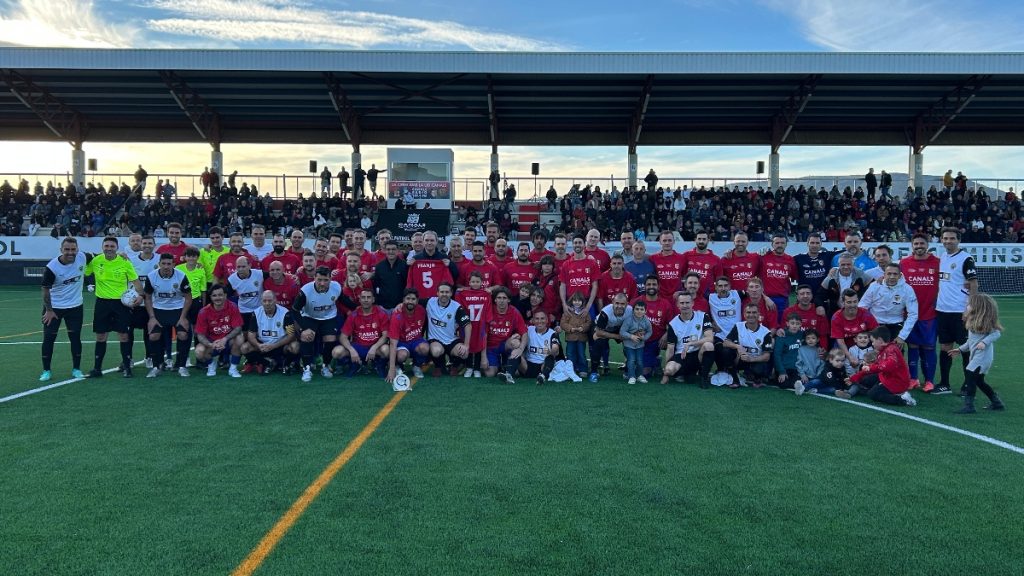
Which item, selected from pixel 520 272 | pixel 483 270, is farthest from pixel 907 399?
pixel 483 270

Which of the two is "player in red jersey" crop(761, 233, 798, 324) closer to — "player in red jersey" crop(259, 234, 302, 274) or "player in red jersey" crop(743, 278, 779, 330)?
"player in red jersey" crop(743, 278, 779, 330)

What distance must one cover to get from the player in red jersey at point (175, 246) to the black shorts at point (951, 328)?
954 centimetres

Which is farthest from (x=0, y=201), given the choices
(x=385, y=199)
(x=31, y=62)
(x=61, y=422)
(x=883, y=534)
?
(x=883, y=534)

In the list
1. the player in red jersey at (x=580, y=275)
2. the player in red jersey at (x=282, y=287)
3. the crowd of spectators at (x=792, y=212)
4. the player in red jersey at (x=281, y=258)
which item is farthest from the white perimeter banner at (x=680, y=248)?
the player in red jersey at (x=282, y=287)

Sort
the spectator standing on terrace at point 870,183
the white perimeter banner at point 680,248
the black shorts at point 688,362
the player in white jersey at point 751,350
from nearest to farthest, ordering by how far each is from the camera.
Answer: the player in white jersey at point 751,350 → the black shorts at point 688,362 → the white perimeter banner at point 680,248 → the spectator standing on terrace at point 870,183

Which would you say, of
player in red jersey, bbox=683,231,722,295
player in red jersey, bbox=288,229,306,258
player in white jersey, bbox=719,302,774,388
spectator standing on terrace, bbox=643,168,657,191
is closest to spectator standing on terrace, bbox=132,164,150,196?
spectator standing on terrace, bbox=643,168,657,191

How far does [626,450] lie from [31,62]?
27.3 meters

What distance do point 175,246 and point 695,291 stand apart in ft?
22.9

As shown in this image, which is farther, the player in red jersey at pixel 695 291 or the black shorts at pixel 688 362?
the player in red jersey at pixel 695 291

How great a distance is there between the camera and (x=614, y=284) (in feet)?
32.3

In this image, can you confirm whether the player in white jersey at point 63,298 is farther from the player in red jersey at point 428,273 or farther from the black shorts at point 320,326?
the player in red jersey at point 428,273

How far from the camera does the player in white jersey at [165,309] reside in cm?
907

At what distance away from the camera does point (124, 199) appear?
29.1 m

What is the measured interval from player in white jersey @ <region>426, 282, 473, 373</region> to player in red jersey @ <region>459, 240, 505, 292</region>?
1.73 feet
